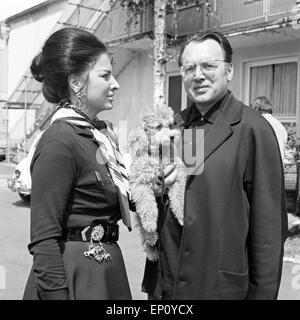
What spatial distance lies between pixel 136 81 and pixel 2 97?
30.2 feet

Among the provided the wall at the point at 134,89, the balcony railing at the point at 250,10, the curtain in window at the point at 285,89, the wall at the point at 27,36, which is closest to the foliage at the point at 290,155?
the curtain in window at the point at 285,89

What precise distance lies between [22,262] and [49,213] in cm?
413

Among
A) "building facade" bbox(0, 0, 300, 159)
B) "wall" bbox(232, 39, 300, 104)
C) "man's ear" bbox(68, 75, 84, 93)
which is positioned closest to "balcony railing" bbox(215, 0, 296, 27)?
"building facade" bbox(0, 0, 300, 159)

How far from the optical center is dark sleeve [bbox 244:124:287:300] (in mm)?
2078

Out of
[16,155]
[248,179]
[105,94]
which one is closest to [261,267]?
[248,179]

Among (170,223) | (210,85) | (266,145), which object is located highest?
(210,85)

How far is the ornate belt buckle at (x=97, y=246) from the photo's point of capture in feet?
6.82

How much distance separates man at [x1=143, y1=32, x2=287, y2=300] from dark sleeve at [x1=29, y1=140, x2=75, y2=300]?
58 centimetres

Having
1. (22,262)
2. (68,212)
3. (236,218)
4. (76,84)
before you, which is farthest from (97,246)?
(22,262)

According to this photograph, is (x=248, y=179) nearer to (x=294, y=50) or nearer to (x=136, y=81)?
(x=294, y=50)

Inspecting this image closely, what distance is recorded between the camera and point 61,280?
1938 mm

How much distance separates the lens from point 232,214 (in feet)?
6.87

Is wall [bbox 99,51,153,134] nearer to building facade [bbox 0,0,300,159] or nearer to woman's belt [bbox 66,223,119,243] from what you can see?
building facade [bbox 0,0,300,159]

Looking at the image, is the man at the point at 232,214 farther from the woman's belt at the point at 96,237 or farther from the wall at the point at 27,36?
the wall at the point at 27,36
